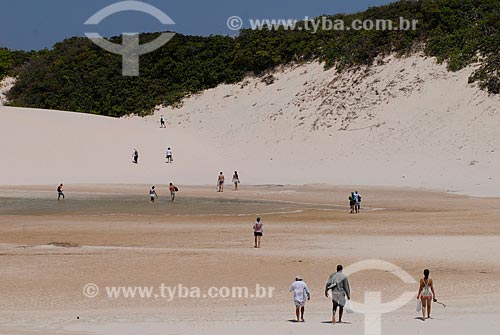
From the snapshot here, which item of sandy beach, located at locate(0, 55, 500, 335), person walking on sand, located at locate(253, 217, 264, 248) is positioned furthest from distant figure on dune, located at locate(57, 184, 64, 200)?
person walking on sand, located at locate(253, 217, 264, 248)

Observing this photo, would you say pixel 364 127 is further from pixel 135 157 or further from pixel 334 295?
pixel 334 295

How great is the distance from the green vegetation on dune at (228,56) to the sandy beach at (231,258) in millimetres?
20366

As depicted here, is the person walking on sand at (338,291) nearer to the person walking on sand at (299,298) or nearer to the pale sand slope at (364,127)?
the person walking on sand at (299,298)

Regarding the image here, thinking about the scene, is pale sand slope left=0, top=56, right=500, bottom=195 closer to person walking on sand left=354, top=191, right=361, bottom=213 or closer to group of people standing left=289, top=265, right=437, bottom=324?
person walking on sand left=354, top=191, right=361, bottom=213

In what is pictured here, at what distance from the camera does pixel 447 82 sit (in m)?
47.7

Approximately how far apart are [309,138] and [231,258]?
1155 inches

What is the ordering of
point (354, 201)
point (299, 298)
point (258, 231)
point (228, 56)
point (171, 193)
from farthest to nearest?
point (228, 56) < point (171, 193) < point (354, 201) < point (258, 231) < point (299, 298)

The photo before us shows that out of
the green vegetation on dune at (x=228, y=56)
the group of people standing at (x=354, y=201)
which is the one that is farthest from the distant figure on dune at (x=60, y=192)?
the green vegetation on dune at (x=228, y=56)

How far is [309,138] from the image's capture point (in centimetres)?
4794

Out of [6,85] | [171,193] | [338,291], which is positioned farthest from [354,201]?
[6,85]

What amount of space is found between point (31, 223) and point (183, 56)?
131ft

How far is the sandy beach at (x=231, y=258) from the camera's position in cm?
1324

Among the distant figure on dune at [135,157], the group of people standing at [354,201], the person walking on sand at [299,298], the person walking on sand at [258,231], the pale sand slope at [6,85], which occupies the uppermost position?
the pale sand slope at [6,85]

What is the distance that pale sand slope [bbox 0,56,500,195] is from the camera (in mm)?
41156
